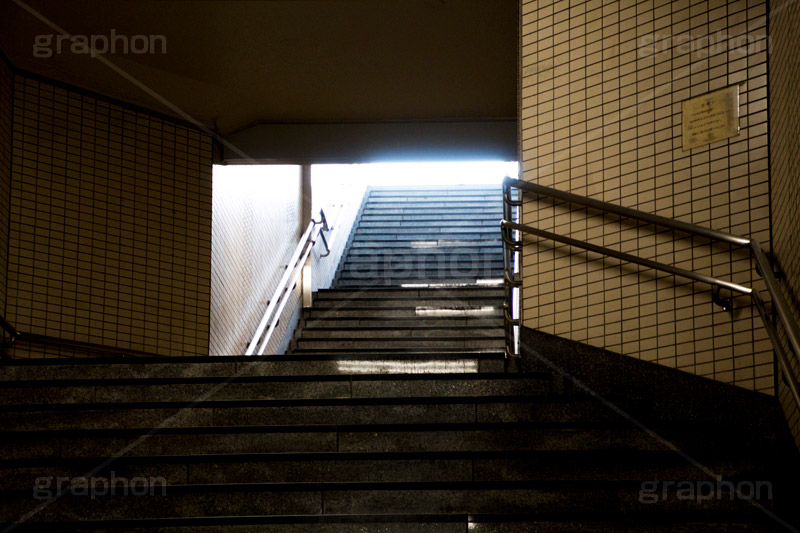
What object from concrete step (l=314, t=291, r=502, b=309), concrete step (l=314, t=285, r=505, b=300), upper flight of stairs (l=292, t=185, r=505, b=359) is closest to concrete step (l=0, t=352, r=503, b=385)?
upper flight of stairs (l=292, t=185, r=505, b=359)

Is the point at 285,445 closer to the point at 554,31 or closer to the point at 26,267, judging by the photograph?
the point at 554,31

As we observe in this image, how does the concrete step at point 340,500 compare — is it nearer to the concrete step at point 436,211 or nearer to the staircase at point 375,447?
the staircase at point 375,447

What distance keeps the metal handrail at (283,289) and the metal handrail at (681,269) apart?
12.2 ft

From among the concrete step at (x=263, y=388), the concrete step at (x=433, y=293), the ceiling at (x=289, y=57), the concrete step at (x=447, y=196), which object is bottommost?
the concrete step at (x=263, y=388)

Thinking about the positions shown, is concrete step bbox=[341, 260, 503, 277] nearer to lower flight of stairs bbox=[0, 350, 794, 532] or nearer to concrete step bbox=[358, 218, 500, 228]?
concrete step bbox=[358, 218, 500, 228]

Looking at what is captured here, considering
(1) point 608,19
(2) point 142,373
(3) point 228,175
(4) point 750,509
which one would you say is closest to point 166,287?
(3) point 228,175

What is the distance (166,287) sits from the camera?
6.89 m

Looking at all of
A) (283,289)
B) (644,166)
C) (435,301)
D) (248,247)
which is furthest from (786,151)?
(283,289)

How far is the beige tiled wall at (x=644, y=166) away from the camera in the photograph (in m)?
3.92

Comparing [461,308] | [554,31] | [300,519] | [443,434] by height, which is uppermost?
[554,31]

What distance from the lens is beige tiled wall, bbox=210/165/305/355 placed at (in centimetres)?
743

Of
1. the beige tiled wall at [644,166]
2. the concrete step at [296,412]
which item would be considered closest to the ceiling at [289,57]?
the beige tiled wall at [644,166]

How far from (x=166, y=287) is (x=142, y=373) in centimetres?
276

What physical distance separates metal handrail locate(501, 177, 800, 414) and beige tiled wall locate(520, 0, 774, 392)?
15 centimetres
